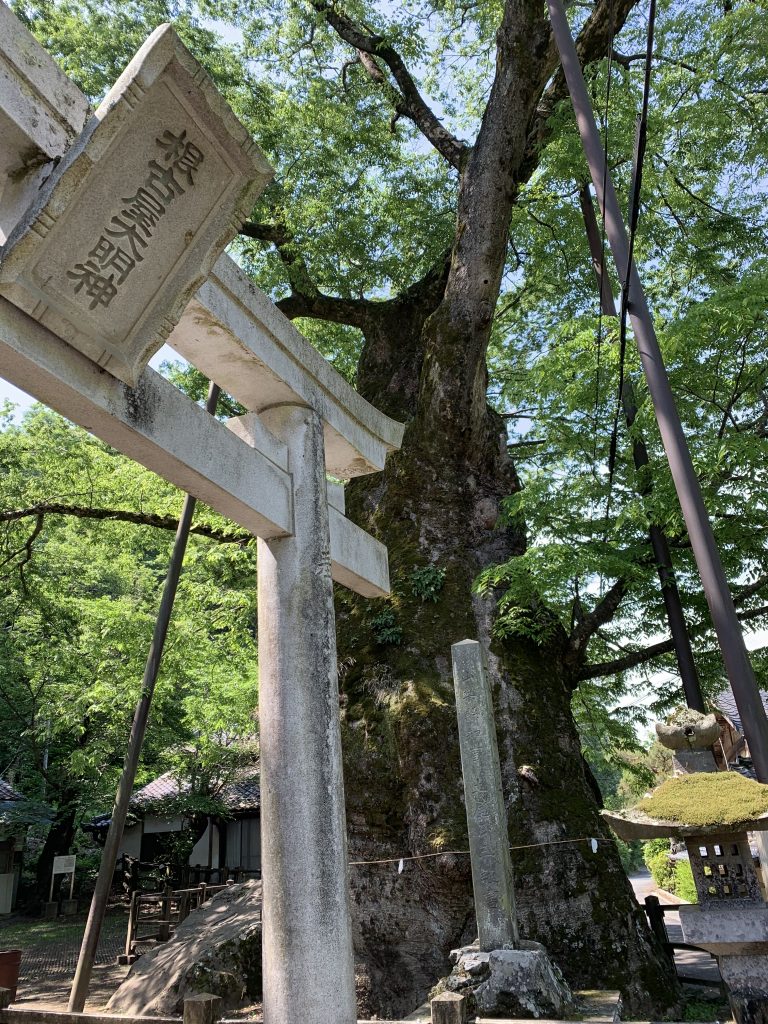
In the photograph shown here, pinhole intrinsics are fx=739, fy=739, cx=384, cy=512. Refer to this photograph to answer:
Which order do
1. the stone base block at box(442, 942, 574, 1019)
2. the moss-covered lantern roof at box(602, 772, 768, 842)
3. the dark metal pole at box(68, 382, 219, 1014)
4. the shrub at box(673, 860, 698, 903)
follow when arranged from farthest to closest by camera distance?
the shrub at box(673, 860, 698, 903), the dark metal pole at box(68, 382, 219, 1014), the stone base block at box(442, 942, 574, 1019), the moss-covered lantern roof at box(602, 772, 768, 842)

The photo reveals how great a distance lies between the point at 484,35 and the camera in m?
13.5

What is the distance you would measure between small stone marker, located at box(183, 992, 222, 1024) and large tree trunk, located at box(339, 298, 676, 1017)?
138 inches

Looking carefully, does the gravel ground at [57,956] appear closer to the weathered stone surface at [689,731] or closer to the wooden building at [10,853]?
the wooden building at [10,853]

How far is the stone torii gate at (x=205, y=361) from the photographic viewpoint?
2865mm

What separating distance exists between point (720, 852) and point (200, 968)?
5.94 metres

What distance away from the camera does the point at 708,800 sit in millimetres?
4699

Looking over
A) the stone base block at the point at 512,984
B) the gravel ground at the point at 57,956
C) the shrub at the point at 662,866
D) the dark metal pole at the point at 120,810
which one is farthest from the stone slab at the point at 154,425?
the shrub at the point at 662,866

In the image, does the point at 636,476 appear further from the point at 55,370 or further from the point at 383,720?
the point at 55,370

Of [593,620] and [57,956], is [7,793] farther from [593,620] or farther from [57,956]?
[593,620]

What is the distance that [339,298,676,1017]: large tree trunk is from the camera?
672cm

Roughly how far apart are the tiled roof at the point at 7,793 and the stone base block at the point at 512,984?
19089mm

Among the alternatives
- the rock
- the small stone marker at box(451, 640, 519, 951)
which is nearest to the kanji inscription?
the small stone marker at box(451, 640, 519, 951)

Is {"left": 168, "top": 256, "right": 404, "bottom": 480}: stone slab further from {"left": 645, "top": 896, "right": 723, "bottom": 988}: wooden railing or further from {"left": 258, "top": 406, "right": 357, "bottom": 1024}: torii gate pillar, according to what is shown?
{"left": 645, "top": 896, "right": 723, "bottom": 988}: wooden railing

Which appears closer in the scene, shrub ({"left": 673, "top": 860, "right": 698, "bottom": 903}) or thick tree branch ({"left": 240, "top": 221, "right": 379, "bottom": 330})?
thick tree branch ({"left": 240, "top": 221, "right": 379, "bottom": 330})
